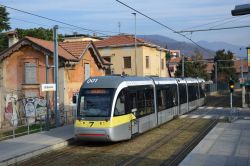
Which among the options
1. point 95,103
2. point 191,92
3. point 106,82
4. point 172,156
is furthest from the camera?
point 191,92

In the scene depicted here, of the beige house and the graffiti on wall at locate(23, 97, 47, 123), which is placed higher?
Answer: the beige house

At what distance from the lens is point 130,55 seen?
186 ft

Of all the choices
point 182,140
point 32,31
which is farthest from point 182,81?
point 32,31

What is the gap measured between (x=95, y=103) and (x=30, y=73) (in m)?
16.2

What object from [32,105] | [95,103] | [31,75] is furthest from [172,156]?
[31,75]

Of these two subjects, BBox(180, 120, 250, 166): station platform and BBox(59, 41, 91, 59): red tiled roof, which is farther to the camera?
BBox(59, 41, 91, 59): red tiled roof

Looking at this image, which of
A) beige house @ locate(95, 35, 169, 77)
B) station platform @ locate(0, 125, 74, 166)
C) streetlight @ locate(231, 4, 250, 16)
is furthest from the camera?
beige house @ locate(95, 35, 169, 77)

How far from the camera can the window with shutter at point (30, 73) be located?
108 ft

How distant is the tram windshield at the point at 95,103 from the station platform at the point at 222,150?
3.96 m

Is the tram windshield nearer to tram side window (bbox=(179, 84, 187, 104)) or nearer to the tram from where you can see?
the tram

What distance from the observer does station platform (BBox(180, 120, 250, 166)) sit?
13609 millimetres

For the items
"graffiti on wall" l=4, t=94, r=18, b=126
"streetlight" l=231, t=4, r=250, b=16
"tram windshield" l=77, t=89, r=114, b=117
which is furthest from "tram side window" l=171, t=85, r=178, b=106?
"streetlight" l=231, t=4, r=250, b=16

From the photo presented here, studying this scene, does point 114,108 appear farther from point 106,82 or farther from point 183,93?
point 183,93

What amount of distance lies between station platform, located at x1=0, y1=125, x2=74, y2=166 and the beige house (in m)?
33.6
